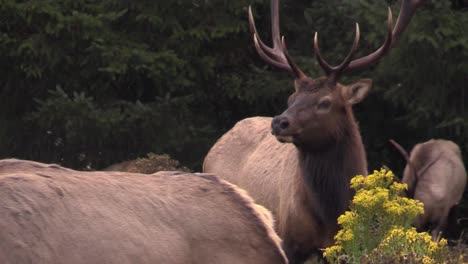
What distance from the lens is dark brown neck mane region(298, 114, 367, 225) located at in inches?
317

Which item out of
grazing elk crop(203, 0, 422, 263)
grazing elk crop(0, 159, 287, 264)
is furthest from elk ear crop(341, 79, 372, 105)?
grazing elk crop(0, 159, 287, 264)

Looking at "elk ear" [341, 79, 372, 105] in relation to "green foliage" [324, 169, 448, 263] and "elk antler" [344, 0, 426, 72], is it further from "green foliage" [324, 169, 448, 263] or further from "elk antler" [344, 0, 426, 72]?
"green foliage" [324, 169, 448, 263]

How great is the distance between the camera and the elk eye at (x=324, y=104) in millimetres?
7980

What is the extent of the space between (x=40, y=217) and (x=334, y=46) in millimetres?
9194

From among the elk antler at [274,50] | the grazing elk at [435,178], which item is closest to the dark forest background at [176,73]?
the grazing elk at [435,178]

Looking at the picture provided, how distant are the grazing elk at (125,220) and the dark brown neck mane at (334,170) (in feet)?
13.6

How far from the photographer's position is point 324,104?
7996mm

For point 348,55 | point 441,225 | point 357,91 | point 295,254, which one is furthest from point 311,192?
point 441,225

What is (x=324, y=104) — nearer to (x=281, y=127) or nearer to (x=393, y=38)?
(x=281, y=127)

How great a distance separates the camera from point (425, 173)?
11969mm

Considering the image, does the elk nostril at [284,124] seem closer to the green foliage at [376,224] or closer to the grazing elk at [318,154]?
the grazing elk at [318,154]

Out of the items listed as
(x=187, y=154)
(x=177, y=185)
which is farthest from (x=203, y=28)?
(x=177, y=185)

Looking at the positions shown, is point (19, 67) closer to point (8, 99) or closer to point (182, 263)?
point (8, 99)

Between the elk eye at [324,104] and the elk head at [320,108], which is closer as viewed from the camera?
the elk head at [320,108]
